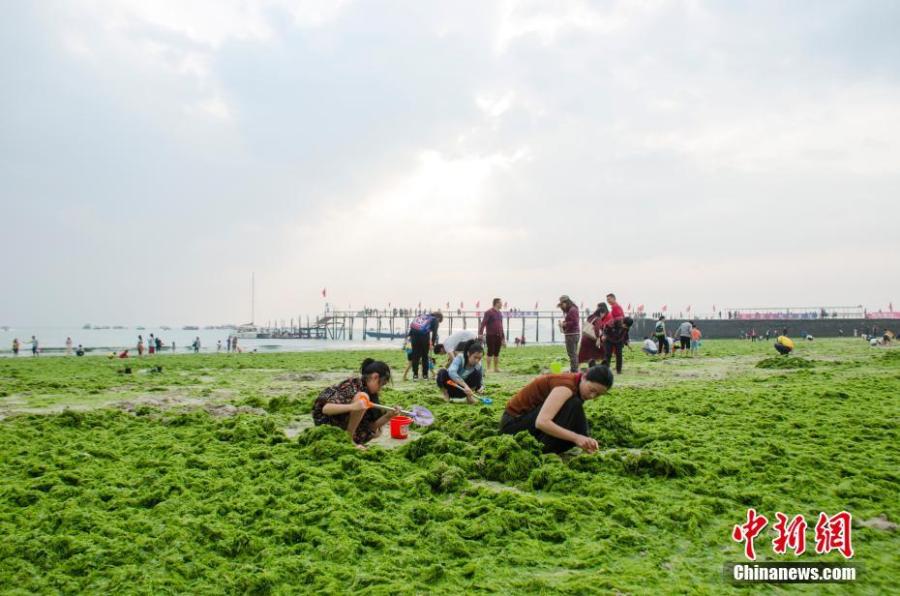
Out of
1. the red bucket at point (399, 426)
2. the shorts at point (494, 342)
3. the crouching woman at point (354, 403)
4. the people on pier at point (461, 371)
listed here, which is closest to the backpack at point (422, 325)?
the shorts at point (494, 342)

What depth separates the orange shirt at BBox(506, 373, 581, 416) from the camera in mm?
4535

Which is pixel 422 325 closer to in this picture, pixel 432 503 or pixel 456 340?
pixel 456 340

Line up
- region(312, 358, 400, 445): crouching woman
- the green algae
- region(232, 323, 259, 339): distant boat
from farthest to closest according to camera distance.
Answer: region(232, 323, 259, 339): distant boat, the green algae, region(312, 358, 400, 445): crouching woman

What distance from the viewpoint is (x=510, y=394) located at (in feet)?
29.1

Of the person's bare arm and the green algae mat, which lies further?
the person's bare arm

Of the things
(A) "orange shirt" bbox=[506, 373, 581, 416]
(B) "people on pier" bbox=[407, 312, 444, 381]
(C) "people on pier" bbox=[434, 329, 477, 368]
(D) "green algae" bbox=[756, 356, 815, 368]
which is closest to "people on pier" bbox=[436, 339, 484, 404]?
(C) "people on pier" bbox=[434, 329, 477, 368]

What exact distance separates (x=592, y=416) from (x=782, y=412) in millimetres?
2695

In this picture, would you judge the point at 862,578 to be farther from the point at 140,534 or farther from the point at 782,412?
the point at 782,412

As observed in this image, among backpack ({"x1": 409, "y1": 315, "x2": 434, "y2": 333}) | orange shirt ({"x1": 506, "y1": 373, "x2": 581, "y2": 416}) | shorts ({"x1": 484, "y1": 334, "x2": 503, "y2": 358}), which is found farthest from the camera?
shorts ({"x1": 484, "y1": 334, "x2": 503, "y2": 358})

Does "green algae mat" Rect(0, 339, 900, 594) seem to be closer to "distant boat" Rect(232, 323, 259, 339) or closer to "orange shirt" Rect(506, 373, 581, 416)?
"orange shirt" Rect(506, 373, 581, 416)

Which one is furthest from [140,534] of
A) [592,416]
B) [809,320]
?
[809,320]

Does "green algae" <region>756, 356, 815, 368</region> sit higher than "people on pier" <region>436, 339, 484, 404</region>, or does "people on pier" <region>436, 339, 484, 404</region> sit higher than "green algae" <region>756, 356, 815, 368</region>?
"people on pier" <region>436, 339, 484, 404</region>

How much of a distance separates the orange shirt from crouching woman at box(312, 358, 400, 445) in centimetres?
120

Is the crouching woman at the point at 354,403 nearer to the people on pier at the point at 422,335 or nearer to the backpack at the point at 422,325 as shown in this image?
the people on pier at the point at 422,335
